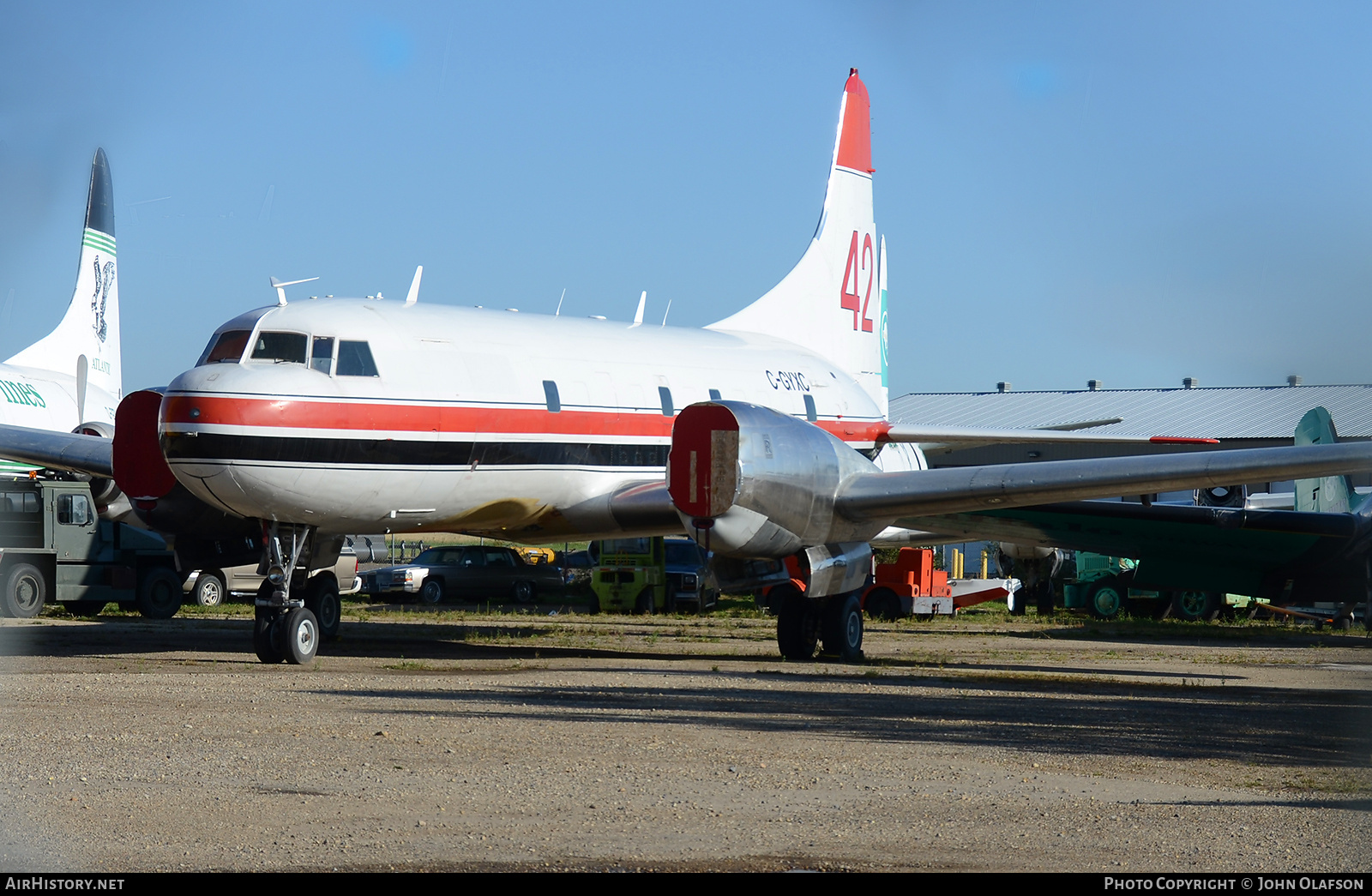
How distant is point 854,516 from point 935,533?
5.30 m

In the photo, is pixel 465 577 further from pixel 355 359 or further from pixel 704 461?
pixel 704 461

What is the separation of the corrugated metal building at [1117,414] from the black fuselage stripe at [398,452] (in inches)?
1274

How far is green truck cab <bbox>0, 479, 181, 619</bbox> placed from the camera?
22.5 metres

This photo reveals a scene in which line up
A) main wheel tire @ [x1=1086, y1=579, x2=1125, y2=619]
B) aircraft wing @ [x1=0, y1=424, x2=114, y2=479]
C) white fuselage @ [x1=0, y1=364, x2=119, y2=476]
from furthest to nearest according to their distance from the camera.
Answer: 1. main wheel tire @ [x1=1086, y1=579, x2=1125, y2=619]
2. white fuselage @ [x1=0, y1=364, x2=119, y2=476]
3. aircraft wing @ [x1=0, y1=424, x2=114, y2=479]

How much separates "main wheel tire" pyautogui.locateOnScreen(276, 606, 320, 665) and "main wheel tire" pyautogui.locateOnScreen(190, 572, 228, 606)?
13.4 meters

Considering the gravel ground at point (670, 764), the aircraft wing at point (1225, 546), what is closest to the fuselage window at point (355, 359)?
the gravel ground at point (670, 764)

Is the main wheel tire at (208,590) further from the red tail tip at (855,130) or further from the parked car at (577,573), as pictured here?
the red tail tip at (855,130)

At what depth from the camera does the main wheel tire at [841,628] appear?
53.7 ft

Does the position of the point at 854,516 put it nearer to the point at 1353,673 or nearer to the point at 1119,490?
the point at 1119,490

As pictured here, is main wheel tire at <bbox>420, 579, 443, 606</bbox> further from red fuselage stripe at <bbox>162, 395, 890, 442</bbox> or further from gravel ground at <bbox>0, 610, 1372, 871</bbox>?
red fuselage stripe at <bbox>162, 395, 890, 442</bbox>

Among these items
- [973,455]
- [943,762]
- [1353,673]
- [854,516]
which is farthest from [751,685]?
[973,455]

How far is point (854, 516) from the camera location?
15.4 meters

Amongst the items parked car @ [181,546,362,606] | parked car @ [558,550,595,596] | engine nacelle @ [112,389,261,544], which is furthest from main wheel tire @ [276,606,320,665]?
parked car @ [558,550,595,596]

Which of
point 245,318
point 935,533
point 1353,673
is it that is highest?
point 245,318
